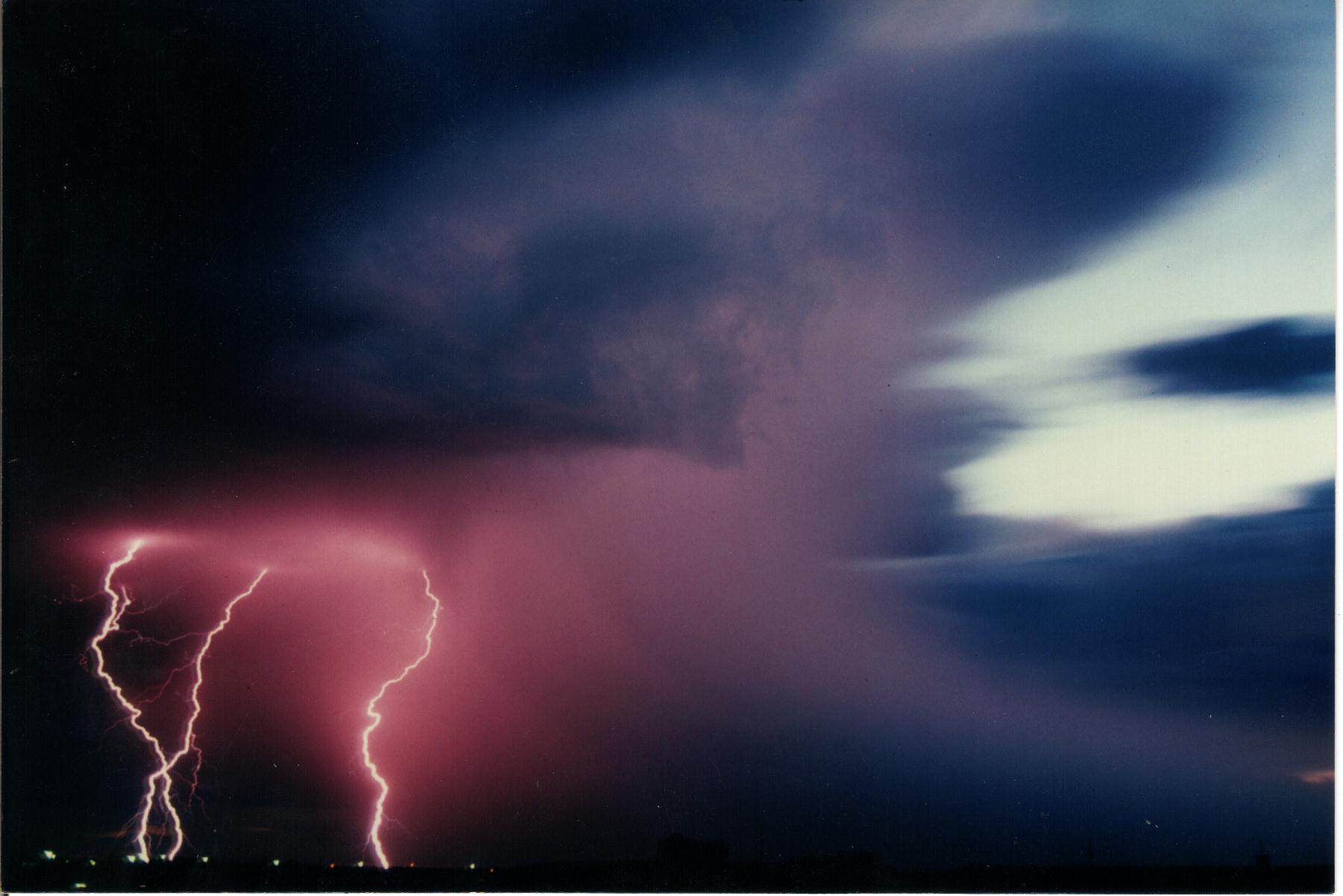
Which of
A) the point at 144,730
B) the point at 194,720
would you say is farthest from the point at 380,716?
the point at 144,730

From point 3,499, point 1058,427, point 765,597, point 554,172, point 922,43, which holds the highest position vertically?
point 922,43

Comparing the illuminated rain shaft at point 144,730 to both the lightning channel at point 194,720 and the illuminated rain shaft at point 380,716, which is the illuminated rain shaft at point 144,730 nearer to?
the lightning channel at point 194,720

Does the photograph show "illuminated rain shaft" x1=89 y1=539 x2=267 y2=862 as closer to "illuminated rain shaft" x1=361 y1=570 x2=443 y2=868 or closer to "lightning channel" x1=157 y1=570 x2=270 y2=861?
"lightning channel" x1=157 y1=570 x2=270 y2=861

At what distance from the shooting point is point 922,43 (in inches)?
124

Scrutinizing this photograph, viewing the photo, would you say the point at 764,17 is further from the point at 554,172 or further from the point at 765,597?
the point at 765,597

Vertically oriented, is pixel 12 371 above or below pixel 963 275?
below

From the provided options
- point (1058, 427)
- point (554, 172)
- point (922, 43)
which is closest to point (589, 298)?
point (554, 172)

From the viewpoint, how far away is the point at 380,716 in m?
3.27

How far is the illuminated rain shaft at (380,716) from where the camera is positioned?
325 cm

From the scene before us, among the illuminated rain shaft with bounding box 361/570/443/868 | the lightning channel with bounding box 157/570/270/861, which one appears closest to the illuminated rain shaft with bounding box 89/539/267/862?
the lightning channel with bounding box 157/570/270/861

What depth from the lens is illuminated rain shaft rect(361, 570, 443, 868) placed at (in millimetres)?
3254

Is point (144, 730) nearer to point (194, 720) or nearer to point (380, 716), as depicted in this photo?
point (194, 720)

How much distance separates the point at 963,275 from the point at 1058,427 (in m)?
0.75

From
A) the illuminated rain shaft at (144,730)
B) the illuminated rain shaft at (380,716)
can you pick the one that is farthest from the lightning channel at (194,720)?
the illuminated rain shaft at (380,716)
